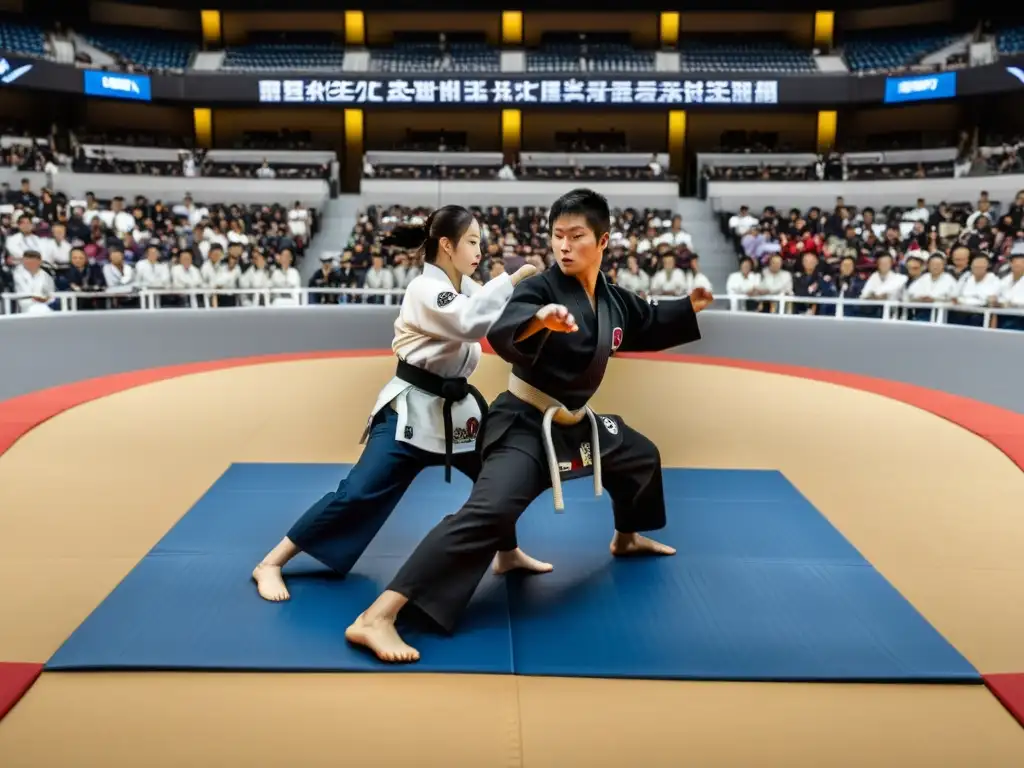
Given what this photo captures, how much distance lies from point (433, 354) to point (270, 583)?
95 centimetres

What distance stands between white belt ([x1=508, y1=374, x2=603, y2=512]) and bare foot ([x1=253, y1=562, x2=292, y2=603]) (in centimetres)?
95

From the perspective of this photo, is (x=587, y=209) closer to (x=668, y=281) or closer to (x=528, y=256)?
(x=668, y=281)

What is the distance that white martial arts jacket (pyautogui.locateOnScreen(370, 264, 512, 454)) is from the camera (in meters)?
2.78

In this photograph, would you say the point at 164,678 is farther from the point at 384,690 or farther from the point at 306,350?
the point at 306,350

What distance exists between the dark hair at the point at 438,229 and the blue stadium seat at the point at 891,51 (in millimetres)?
26177

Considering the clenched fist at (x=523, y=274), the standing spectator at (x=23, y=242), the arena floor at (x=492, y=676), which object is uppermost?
the standing spectator at (x=23, y=242)

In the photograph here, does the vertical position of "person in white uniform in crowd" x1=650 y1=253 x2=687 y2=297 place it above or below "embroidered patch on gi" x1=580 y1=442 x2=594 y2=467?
above

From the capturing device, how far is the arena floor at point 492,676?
201 cm

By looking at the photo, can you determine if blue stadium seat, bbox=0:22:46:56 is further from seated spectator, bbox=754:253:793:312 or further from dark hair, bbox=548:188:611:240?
dark hair, bbox=548:188:611:240

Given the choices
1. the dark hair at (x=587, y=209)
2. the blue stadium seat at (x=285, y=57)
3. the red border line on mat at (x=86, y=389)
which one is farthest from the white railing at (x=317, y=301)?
the blue stadium seat at (x=285, y=57)

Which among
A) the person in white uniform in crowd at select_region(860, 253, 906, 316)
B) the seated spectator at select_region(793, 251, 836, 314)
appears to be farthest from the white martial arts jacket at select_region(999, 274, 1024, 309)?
the seated spectator at select_region(793, 251, 836, 314)

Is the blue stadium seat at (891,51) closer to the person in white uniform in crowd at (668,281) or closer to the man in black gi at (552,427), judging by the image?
the person in white uniform in crowd at (668,281)

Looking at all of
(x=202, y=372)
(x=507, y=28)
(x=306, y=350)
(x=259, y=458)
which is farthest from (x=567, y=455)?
(x=507, y=28)

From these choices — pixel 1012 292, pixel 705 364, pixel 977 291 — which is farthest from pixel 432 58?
pixel 705 364
